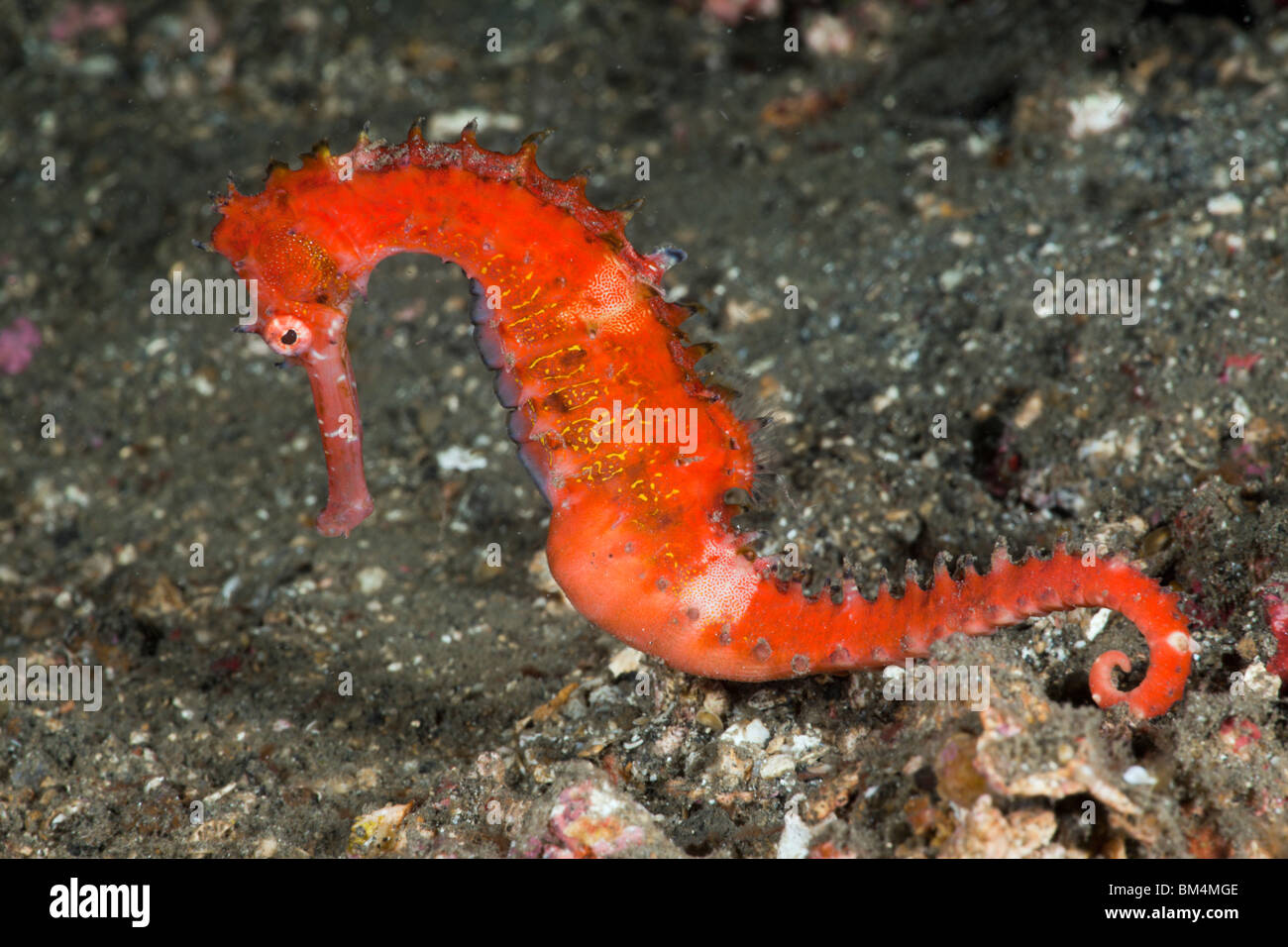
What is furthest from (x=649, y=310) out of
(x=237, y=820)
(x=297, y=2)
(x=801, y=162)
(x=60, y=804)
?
(x=297, y=2)

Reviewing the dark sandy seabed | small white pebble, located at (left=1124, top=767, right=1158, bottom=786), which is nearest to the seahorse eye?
the dark sandy seabed

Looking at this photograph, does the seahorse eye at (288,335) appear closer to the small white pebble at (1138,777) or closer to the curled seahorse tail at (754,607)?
the curled seahorse tail at (754,607)

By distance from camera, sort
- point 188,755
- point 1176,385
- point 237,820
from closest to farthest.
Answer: point 237,820 < point 188,755 < point 1176,385

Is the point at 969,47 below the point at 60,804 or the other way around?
the other way around

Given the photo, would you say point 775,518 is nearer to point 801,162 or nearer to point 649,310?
point 649,310

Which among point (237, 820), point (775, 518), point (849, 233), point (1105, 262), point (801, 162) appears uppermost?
point (801, 162)

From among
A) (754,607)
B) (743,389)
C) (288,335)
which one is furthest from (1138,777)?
(288,335)
